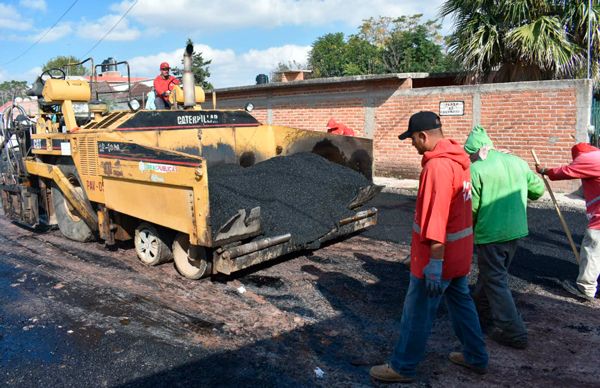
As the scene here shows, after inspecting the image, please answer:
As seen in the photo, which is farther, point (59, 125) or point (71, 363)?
point (59, 125)

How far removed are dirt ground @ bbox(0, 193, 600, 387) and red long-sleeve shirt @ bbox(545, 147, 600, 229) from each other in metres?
0.79

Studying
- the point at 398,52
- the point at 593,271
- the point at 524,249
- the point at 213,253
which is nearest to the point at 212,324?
the point at 213,253

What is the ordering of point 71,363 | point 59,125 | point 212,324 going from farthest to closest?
point 59,125, point 212,324, point 71,363

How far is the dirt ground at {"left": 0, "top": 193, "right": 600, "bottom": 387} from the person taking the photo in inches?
131

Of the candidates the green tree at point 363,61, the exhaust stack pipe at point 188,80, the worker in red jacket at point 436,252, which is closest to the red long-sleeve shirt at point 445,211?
the worker in red jacket at point 436,252

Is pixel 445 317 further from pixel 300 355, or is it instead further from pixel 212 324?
pixel 212 324

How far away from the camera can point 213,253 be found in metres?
4.82

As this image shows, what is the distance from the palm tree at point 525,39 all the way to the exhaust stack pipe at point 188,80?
22.0ft

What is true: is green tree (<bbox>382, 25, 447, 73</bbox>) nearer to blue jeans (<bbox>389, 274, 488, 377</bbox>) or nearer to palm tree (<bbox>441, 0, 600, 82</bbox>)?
palm tree (<bbox>441, 0, 600, 82</bbox>)

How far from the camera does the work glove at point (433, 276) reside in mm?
2836

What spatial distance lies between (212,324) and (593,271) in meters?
3.32

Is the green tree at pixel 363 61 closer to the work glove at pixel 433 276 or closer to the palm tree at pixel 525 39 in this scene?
the palm tree at pixel 525 39

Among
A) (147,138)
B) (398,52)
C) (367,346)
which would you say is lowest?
(367,346)

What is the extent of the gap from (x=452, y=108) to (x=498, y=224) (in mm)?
7885
